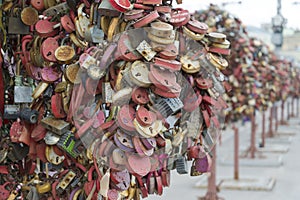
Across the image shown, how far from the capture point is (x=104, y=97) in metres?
1.09

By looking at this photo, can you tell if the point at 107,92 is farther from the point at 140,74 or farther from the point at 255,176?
the point at 255,176

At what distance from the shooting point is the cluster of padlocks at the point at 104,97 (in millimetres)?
1040

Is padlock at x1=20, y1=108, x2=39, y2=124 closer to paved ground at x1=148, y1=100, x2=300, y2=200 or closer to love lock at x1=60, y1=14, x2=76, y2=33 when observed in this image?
love lock at x1=60, y1=14, x2=76, y2=33

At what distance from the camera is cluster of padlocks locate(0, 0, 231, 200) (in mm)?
1040

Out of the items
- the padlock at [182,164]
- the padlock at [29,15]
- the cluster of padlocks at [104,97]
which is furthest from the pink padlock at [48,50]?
the padlock at [182,164]

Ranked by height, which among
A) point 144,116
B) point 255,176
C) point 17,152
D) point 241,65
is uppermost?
point 144,116

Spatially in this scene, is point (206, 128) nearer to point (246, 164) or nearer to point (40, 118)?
point (40, 118)

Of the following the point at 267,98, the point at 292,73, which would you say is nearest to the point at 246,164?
the point at 267,98

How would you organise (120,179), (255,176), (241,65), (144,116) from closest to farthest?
(144,116)
(120,179)
(241,65)
(255,176)

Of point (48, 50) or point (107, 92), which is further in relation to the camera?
point (48, 50)

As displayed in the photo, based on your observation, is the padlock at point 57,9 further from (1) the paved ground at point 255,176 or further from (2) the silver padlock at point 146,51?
(1) the paved ground at point 255,176

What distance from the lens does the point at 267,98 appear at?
18.7ft

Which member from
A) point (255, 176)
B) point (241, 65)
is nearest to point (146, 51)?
point (241, 65)

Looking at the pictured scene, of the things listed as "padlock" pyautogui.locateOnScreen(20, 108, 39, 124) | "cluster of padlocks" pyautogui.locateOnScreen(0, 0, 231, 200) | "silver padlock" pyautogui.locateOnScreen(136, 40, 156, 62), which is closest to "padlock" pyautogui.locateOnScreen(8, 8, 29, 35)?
"cluster of padlocks" pyautogui.locateOnScreen(0, 0, 231, 200)
